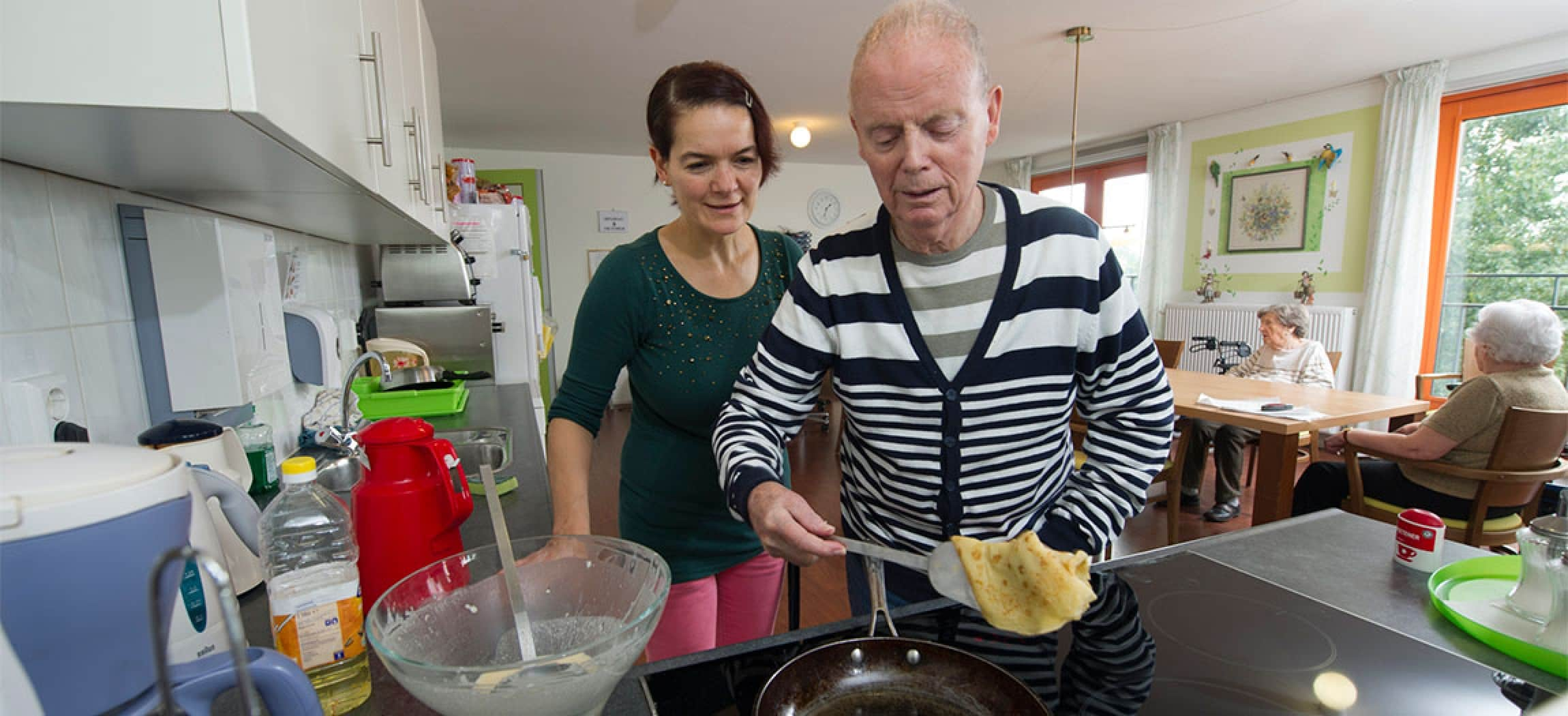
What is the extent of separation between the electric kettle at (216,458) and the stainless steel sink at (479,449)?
0.48 metres

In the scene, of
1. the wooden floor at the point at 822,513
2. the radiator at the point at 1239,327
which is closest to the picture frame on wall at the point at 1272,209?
the radiator at the point at 1239,327

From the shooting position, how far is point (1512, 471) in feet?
7.32

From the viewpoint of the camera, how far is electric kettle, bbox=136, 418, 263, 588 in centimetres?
85

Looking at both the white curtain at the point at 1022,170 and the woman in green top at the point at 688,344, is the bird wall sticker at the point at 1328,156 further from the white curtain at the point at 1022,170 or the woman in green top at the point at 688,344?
the woman in green top at the point at 688,344

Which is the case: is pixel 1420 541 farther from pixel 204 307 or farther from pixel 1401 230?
pixel 1401 230

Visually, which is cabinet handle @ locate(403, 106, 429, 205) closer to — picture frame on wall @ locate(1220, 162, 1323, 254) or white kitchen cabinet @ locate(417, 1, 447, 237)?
white kitchen cabinet @ locate(417, 1, 447, 237)

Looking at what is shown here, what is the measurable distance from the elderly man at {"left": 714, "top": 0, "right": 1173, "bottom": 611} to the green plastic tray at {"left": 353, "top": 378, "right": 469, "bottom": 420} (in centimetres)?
147

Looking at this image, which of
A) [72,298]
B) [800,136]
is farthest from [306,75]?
[800,136]

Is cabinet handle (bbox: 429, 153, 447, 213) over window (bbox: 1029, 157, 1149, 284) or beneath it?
beneath

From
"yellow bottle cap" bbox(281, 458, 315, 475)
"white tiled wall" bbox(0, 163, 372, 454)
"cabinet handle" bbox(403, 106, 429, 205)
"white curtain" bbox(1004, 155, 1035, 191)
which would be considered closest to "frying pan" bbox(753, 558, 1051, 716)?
"yellow bottle cap" bbox(281, 458, 315, 475)

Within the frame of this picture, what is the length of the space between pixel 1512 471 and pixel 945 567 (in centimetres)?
264

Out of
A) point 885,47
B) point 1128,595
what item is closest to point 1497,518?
point 1128,595

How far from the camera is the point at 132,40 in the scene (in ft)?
1.69

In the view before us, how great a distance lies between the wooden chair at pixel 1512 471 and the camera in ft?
7.10
